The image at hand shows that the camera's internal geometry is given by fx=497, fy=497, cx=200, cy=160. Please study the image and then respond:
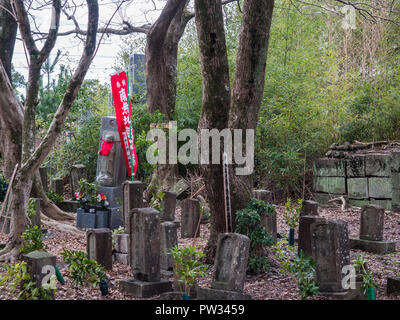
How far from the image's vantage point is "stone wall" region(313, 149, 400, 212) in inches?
407

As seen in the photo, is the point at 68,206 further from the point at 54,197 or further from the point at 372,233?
the point at 372,233

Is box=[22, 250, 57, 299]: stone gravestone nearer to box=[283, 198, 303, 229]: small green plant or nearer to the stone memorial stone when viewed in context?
the stone memorial stone

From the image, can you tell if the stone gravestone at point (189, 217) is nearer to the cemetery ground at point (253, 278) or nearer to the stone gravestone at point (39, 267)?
the cemetery ground at point (253, 278)

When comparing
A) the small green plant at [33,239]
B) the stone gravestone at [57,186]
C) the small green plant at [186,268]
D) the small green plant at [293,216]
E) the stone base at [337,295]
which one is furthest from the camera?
the stone gravestone at [57,186]

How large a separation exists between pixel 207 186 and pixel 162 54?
616 centimetres

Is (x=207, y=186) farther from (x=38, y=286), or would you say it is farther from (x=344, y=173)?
(x=344, y=173)

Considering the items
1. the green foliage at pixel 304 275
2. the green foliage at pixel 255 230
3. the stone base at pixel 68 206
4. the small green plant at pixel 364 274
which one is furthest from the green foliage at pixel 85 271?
the stone base at pixel 68 206

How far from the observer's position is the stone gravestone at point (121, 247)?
21.2 feet

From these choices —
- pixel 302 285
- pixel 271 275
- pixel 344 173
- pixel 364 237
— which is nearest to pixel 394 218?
pixel 344 173

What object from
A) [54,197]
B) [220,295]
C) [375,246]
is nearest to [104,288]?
[220,295]

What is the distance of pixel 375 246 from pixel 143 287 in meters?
3.76

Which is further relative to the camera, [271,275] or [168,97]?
[168,97]

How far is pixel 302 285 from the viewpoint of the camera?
4.66 m

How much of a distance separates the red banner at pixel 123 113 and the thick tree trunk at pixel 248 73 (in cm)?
344
